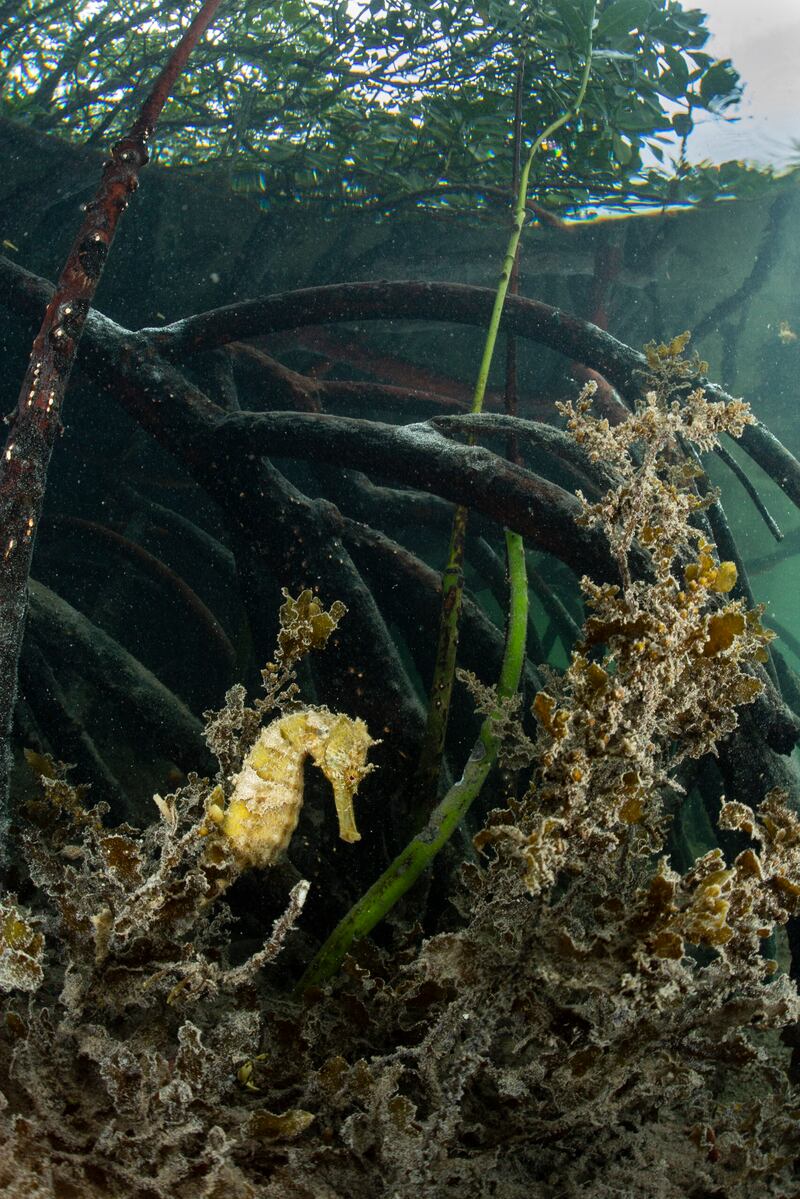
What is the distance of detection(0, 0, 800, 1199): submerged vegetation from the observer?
142cm

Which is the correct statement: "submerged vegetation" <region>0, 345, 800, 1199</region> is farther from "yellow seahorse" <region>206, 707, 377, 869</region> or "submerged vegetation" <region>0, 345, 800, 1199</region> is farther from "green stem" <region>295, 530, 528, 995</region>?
"green stem" <region>295, 530, 528, 995</region>

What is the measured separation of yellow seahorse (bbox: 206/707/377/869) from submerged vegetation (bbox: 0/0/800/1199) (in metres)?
0.01

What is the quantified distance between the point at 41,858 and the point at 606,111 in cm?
752

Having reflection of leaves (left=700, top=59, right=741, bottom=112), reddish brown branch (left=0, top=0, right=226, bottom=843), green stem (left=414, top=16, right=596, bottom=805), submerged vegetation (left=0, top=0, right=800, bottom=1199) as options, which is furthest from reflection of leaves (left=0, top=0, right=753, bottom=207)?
green stem (left=414, top=16, right=596, bottom=805)

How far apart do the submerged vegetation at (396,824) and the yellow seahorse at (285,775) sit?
0.03 ft

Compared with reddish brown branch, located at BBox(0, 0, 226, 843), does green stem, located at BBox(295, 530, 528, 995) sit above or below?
below

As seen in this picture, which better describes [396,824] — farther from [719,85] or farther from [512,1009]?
[719,85]

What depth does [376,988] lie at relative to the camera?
1.91m

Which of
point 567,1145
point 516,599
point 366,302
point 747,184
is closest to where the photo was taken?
point 567,1145

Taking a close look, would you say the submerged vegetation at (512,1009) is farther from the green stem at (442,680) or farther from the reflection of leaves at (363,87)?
the reflection of leaves at (363,87)

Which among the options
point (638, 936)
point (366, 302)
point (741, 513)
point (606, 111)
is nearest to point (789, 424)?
point (741, 513)

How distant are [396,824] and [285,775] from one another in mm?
1460

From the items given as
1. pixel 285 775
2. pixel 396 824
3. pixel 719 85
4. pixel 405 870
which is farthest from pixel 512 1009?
pixel 719 85

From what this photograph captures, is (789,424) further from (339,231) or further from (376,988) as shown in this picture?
(376,988)
